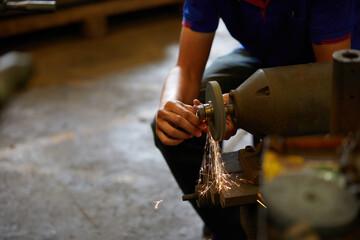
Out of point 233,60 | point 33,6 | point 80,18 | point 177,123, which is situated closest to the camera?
point 177,123

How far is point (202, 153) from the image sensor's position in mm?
1438

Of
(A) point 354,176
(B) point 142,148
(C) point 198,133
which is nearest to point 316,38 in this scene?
(C) point 198,133

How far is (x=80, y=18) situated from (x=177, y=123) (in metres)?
2.55

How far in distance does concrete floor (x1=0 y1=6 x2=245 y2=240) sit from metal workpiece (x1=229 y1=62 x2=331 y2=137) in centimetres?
96

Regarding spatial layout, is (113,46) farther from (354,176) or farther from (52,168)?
(354,176)

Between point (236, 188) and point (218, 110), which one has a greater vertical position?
point (218, 110)

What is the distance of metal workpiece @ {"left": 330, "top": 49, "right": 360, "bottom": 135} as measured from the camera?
692 millimetres

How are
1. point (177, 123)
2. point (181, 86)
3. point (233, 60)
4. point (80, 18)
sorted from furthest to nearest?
point (80, 18)
point (233, 60)
point (181, 86)
point (177, 123)

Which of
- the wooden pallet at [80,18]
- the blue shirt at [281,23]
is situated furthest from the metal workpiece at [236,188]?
the wooden pallet at [80,18]

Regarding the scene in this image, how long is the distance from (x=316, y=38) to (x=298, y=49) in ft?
0.50

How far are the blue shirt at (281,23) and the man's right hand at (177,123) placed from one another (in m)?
0.38

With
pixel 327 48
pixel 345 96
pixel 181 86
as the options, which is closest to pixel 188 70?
pixel 181 86

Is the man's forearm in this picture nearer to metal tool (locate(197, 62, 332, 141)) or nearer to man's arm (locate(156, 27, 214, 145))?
man's arm (locate(156, 27, 214, 145))

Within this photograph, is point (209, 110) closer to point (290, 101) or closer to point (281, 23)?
point (290, 101)
